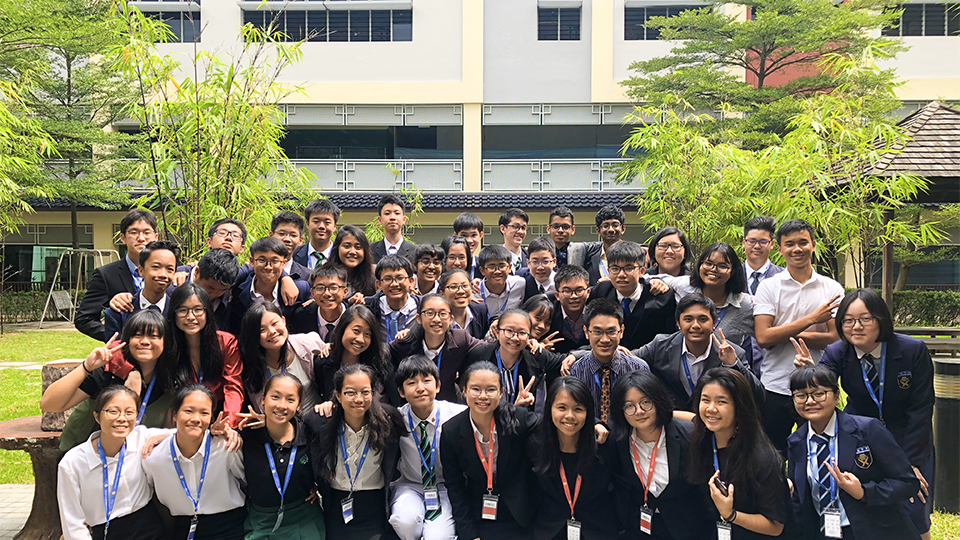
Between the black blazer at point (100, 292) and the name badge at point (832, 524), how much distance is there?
432 cm

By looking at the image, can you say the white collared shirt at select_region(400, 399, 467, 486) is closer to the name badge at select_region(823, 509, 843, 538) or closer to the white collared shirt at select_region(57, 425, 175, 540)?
the white collared shirt at select_region(57, 425, 175, 540)

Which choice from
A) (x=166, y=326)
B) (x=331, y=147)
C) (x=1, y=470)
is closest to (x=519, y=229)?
(x=166, y=326)

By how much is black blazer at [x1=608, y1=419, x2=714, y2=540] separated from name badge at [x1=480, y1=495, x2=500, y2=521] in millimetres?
709

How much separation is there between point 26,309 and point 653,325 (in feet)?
68.0

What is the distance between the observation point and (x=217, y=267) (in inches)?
170

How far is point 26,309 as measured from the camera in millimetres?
19656

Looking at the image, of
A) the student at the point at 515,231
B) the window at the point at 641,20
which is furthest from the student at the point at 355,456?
the window at the point at 641,20

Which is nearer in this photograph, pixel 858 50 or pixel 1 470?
pixel 1 470

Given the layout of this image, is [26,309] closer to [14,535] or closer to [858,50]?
→ [14,535]

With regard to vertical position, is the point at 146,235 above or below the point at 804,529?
above

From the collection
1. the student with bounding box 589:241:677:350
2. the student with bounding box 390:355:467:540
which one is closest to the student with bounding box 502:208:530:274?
the student with bounding box 589:241:677:350

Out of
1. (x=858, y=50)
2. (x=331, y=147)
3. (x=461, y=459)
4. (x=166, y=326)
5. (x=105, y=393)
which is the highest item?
(x=858, y=50)

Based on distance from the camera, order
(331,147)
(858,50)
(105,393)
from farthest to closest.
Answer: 1. (331,147)
2. (858,50)
3. (105,393)

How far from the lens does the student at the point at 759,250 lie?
491 centimetres
